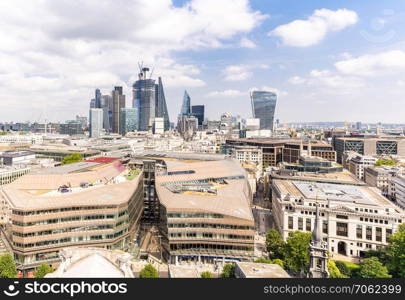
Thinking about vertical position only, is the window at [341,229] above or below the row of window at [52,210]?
below

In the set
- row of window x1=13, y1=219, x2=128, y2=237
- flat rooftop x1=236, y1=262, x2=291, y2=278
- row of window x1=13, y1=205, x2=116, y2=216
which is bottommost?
row of window x1=13, y1=219, x2=128, y2=237

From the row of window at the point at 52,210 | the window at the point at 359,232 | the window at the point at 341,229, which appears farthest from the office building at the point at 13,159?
the window at the point at 359,232

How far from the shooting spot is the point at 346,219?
70.1 meters

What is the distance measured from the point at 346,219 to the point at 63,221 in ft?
213

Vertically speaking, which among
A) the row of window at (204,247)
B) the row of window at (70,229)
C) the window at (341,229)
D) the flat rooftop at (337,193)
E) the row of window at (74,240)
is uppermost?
the flat rooftop at (337,193)

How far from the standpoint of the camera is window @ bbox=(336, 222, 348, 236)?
7022 centimetres

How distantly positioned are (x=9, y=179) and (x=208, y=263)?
108228 millimetres

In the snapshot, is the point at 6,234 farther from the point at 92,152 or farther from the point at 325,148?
the point at 325,148

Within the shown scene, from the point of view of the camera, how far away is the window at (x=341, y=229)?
7022 cm

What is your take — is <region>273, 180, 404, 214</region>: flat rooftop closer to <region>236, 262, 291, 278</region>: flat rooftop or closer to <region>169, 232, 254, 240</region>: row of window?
<region>169, 232, 254, 240</region>: row of window

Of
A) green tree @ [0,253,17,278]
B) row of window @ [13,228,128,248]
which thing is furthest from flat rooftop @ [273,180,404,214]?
green tree @ [0,253,17,278]

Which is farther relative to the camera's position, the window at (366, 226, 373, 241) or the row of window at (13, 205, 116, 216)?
the window at (366, 226, 373, 241)

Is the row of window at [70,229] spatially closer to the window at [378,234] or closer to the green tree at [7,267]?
the green tree at [7,267]

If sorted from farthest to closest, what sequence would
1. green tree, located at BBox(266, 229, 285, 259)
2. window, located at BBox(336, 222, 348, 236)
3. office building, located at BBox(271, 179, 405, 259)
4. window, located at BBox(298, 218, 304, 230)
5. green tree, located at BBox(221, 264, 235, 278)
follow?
window, located at BBox(298, 218, 304, 230)
window, located at BBox(336, 222, 348, 236)
office building, located at BBox(271, 179, 405, 259)
green tree, located at BBox(266, 229, 285, 259)
green tree, located at BBox(221, 264, 235, 278)
